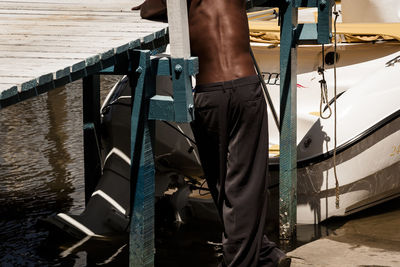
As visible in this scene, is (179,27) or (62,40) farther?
(62,40)

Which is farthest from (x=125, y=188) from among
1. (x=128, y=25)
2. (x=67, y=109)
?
(x=67, y=109)

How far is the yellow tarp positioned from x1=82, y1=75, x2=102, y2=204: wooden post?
1.65 m

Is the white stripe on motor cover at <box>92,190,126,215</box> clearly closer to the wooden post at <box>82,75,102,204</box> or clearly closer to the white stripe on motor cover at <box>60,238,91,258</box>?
the white stripe on motor cover at <box>60,238,91,258</box>

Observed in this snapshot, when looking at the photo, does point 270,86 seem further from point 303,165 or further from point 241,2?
point 241,2

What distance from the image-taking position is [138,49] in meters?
4.60

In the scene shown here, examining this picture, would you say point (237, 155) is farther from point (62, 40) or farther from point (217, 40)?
point (62, 40)

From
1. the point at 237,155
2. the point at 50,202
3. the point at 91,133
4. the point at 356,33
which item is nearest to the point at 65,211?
the point at 50,202

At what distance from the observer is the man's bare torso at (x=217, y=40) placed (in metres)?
4.46

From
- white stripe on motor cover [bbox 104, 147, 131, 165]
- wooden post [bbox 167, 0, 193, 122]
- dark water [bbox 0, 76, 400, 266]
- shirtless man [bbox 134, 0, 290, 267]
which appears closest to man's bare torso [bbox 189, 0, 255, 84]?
shirtless man [bbox 134, 0, 290, 267]

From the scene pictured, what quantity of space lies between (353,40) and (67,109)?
571 cm

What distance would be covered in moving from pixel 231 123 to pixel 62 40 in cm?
110

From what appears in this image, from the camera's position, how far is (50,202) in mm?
7832

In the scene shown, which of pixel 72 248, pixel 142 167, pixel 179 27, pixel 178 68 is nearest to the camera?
pixel 179 27

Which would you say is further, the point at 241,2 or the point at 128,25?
the point at 128,25
